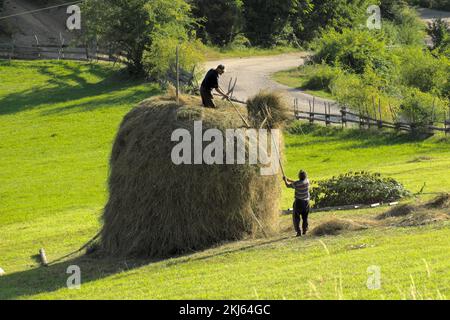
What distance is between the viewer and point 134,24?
66125mm

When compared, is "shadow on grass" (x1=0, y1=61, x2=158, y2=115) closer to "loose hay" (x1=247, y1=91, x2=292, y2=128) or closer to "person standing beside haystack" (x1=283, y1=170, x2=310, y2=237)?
"loose hay" (x1=247, y1=91, x2=292, y2=128)

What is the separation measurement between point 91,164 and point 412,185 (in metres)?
18.9

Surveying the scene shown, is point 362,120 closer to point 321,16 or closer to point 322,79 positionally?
point 322,79

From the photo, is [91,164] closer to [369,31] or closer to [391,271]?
[391,271]

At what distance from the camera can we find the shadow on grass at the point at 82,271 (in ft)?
69.5

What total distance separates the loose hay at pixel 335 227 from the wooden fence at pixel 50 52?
5196 cm

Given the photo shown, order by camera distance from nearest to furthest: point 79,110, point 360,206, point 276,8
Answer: point 360,206 < point 79,110 < point 276,8

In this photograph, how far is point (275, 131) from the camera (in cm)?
2508

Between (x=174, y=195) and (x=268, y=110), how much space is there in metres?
3.41

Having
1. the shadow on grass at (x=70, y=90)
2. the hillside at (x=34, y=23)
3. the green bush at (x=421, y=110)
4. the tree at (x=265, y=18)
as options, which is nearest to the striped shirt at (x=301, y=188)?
the green bush at (x=421, y=110)

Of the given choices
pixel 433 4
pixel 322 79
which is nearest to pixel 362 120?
pixel 322 79
